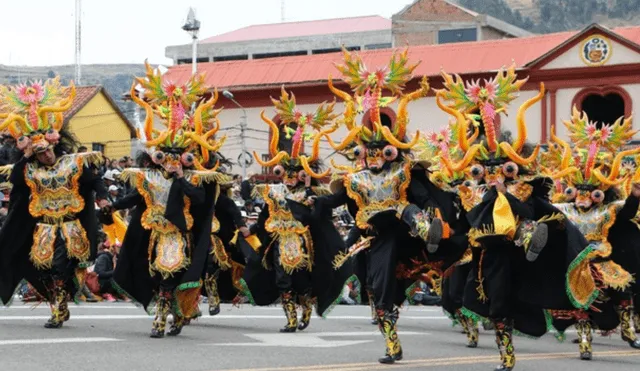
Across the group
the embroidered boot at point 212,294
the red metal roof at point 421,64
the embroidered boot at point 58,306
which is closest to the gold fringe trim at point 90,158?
the embroidered boot at point 58,306

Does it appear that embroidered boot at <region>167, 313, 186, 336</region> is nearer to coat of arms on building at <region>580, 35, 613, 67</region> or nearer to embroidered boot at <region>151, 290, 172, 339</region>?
embroidered boot at <region>151, 290, 172, 339</region>

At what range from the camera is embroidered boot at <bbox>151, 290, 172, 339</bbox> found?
13.1 meters

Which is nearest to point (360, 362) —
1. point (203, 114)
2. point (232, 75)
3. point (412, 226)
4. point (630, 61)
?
point (412, 226)

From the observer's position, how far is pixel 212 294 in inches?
635

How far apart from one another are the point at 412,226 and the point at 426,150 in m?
4.82

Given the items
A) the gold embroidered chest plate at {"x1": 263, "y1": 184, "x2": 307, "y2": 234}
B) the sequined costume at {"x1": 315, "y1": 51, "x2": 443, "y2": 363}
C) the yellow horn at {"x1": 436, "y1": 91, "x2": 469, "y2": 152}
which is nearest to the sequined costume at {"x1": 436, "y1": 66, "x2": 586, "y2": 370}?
the yellow horn at {"x1": 436, "y1": 91, "x2": 469, "y2": 152}

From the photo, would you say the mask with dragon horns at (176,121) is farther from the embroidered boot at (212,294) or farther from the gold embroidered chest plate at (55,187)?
the embroidered boot at (212,294)

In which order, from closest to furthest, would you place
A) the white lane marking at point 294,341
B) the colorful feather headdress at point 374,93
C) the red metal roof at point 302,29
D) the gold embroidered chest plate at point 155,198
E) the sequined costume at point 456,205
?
the sequined costume at point 456,205
the colorful feather headdress at point 374,93
the white lane marking at point 294,341
the gold embroidered chest plate at point 155,198
the red metal roof at point 302,29

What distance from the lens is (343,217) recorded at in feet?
86.7

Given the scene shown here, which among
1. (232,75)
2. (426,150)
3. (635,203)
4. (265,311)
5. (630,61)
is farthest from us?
(232,75)

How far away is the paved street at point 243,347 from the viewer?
35.0 feet

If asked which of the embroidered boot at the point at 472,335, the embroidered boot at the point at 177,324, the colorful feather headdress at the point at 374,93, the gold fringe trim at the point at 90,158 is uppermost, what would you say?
the colorful feather headdress at the point at 374,93

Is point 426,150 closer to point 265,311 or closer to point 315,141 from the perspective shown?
point 315,141

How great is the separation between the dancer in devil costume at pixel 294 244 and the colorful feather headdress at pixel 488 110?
119 inches
